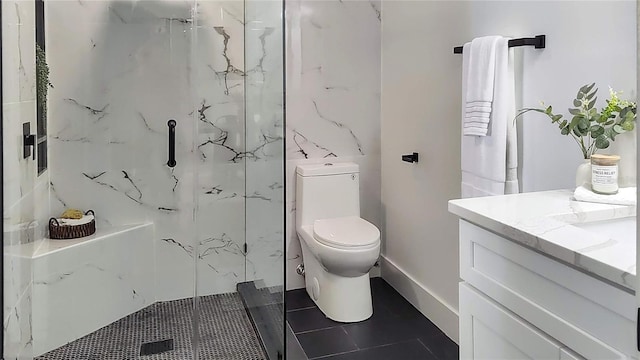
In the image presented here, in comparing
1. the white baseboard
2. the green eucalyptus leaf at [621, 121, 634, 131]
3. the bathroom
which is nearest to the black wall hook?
the bathroom

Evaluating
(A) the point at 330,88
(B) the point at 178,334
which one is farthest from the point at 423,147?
(B) the point at 178,334

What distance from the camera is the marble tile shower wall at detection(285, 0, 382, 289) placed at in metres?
3.22

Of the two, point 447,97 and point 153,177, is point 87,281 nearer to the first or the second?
point 153,177

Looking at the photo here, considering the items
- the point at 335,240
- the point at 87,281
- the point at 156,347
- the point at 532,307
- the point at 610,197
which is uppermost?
the point at 610,197

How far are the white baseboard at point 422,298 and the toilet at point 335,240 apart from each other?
304 millimetres

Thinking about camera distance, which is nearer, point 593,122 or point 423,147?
point 593,122

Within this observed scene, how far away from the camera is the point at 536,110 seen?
190cm

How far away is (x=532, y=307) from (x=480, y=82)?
1173 mm

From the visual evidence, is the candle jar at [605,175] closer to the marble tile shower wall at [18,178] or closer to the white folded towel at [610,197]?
the white folded towel at [610,197]

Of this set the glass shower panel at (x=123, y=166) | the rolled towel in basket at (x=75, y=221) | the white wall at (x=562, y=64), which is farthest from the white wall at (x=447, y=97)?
the rolled towel in basket at (x=75, y=221)

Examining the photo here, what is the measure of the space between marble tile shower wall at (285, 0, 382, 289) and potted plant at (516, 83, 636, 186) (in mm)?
1655

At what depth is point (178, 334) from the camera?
2691mm

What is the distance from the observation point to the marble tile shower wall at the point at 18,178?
6.57 feet

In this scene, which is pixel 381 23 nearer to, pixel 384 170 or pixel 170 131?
pixel 384 170
